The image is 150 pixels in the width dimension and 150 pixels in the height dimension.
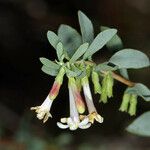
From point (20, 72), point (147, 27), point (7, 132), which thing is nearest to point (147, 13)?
point (147, 27)

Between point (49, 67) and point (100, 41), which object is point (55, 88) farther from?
point (100, 41)

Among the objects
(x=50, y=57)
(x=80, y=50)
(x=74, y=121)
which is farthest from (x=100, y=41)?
(x=50, y=57)

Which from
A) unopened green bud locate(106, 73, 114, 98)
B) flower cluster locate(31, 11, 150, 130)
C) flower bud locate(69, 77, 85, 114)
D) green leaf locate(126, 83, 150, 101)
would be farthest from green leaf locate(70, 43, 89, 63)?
green leaf locate(126, 83, 150, 101)

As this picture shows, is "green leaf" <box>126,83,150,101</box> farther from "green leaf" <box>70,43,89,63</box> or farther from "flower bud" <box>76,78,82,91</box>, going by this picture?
"green leaf" <box>70,43,89,63</box>

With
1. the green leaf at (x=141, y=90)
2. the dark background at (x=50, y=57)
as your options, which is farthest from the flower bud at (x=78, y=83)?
the dark background at (x=50, y=57)

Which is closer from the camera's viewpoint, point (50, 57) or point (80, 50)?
point (80, 50)

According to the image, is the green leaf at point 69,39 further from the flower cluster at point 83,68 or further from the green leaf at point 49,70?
the green leaf at point 49,70
